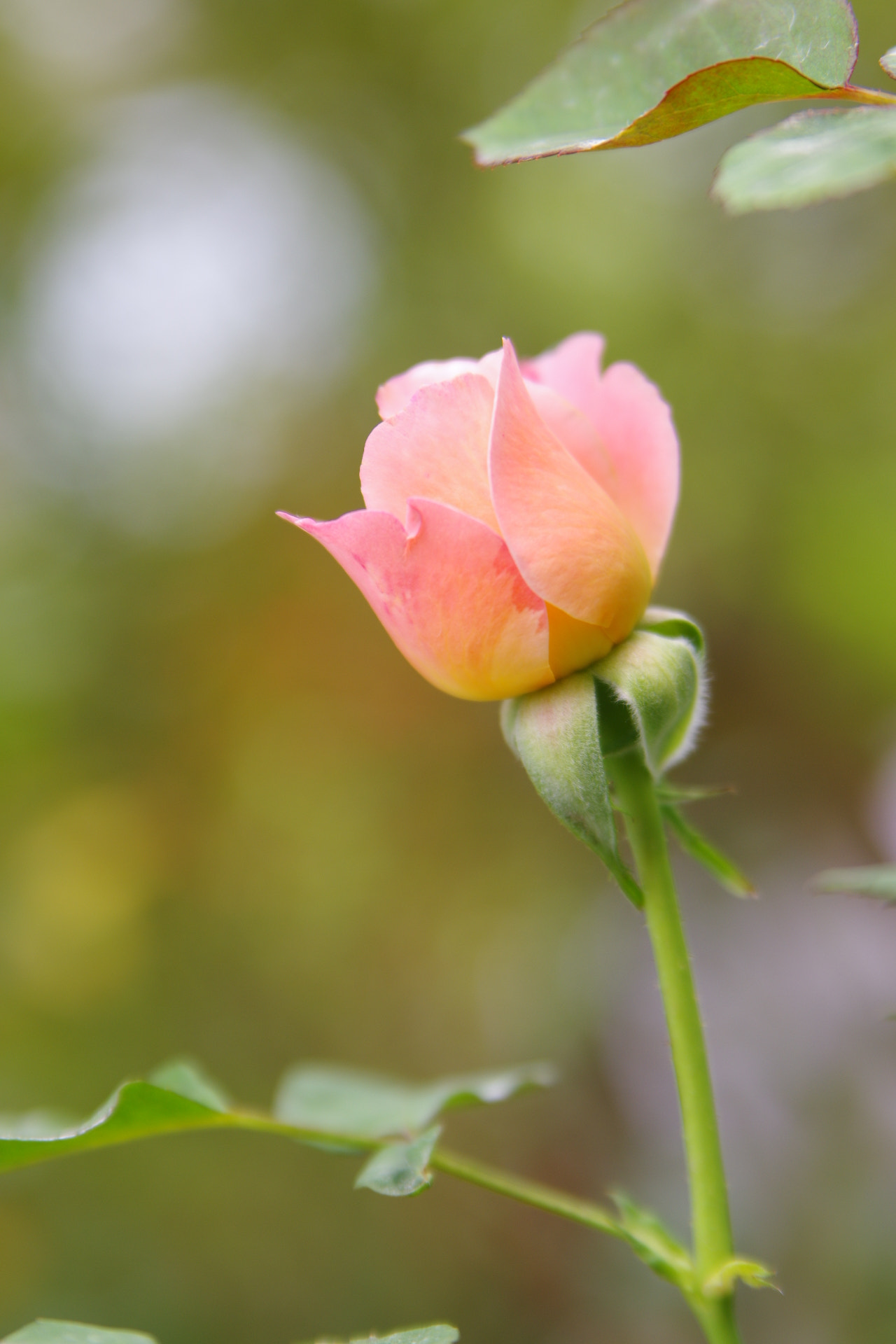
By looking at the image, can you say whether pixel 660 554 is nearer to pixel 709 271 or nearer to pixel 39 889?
pixel 39 889

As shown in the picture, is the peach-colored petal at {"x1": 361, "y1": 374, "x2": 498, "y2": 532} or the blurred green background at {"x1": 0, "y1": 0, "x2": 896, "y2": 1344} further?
the blurred green background at {"x1": 0, "y1": 0, "x2": 896, "y2": 1344}

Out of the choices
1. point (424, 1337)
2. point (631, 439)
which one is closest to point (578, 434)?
point (631, 439)

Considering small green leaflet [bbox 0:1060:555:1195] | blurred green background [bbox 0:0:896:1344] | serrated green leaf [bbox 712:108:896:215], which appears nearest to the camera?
serrated green leaf [bbox 712:108:896:215]

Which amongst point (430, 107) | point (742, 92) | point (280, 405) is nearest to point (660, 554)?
point (742, 92)

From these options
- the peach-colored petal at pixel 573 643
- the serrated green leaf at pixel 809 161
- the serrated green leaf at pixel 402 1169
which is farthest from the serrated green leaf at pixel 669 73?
the serrated green leaf at pixel 402 1169

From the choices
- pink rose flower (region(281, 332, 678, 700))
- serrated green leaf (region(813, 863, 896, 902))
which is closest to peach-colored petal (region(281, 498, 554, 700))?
pink rose flower (region(281, 332, 678, 700))

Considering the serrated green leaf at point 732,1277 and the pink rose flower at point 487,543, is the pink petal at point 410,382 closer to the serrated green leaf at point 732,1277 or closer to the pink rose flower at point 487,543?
the pink rose flower at point 487,543

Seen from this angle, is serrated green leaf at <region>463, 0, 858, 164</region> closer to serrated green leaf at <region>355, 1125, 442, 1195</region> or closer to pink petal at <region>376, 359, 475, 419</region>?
pink petal at <region>376, 359, 475, 419</region>

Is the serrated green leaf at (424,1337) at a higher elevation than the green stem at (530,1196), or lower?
higher
